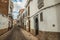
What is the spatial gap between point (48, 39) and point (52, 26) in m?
1.59

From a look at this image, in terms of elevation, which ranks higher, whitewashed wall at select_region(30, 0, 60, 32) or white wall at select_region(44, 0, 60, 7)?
white wall at select_region(44, 0, 60, 7)

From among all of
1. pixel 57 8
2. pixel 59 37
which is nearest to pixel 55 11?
pixel 57 8

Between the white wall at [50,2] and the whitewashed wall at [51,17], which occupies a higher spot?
the white wall at [50,2]

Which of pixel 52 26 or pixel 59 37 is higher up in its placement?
pixel 52 26

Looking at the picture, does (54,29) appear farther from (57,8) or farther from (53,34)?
(57,8)

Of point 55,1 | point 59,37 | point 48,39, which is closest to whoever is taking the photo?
point 59,37

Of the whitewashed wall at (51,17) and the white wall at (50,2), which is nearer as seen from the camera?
the whitewashed wall at (51,17)

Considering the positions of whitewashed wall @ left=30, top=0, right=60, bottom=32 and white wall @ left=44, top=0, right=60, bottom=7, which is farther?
white wall @ left=44, top=0, right=60, bottom=7

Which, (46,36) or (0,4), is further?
(0,4)

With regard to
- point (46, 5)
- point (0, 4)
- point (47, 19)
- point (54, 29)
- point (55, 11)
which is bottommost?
point (54, 29)

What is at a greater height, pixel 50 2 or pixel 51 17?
pixel 50 2

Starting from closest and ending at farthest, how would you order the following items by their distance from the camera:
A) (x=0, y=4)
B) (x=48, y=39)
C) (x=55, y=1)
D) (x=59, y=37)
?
1. (x=59, y=37)
2. (x=55, y=1)
3. (x=48, y=39)
4. (x=0, y=4)

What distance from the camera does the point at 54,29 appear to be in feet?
34.8

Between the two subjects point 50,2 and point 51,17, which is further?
point 50,2
